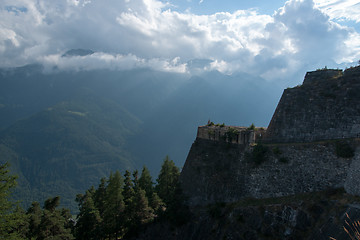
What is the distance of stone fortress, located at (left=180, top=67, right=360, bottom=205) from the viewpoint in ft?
71.8

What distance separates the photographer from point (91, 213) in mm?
38219

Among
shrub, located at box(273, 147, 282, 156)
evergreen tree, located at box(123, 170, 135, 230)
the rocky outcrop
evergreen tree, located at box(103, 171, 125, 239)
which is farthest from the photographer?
evergreen tree, located at box(103, 171, 125, 239)

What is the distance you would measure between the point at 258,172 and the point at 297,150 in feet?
15.2

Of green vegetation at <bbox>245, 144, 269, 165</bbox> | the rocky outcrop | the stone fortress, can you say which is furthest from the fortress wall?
the rocky outcrop

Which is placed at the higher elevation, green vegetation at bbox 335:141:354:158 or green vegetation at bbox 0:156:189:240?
green vegetation at bbox 335:141:354:158

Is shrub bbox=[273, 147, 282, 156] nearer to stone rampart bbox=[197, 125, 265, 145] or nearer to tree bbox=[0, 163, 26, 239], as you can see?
stone rampart bbox=[197, 125, 265, 145]

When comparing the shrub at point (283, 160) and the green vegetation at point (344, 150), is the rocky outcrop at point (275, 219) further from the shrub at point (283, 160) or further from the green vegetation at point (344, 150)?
the shrub at point (283, 160)

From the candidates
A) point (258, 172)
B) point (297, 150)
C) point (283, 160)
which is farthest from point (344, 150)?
point (258, 172)

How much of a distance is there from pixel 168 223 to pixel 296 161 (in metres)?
17.4

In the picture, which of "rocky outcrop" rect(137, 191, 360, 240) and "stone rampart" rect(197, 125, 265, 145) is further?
"stone rampart" rect(197, 125, 265, 145)

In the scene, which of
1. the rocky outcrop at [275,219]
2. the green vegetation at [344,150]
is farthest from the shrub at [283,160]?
the green vegetation at [344,150]

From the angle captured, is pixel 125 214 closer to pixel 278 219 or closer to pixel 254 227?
pixel 254 227

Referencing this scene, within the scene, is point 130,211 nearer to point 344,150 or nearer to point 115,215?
point 115,215

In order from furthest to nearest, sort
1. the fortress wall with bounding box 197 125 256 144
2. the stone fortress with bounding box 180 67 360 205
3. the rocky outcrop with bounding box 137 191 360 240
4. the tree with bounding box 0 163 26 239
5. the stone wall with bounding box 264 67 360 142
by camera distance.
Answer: the fortress wall with bounding box 197 125 256 144 → the stone wall with bounding box 264 67 360 142 → the stone fortress with bounding box 180 67 360 205 → the rocky outcrop with bounding box 137 191 360 240 → the tree with bounding box 0 163 26 239
